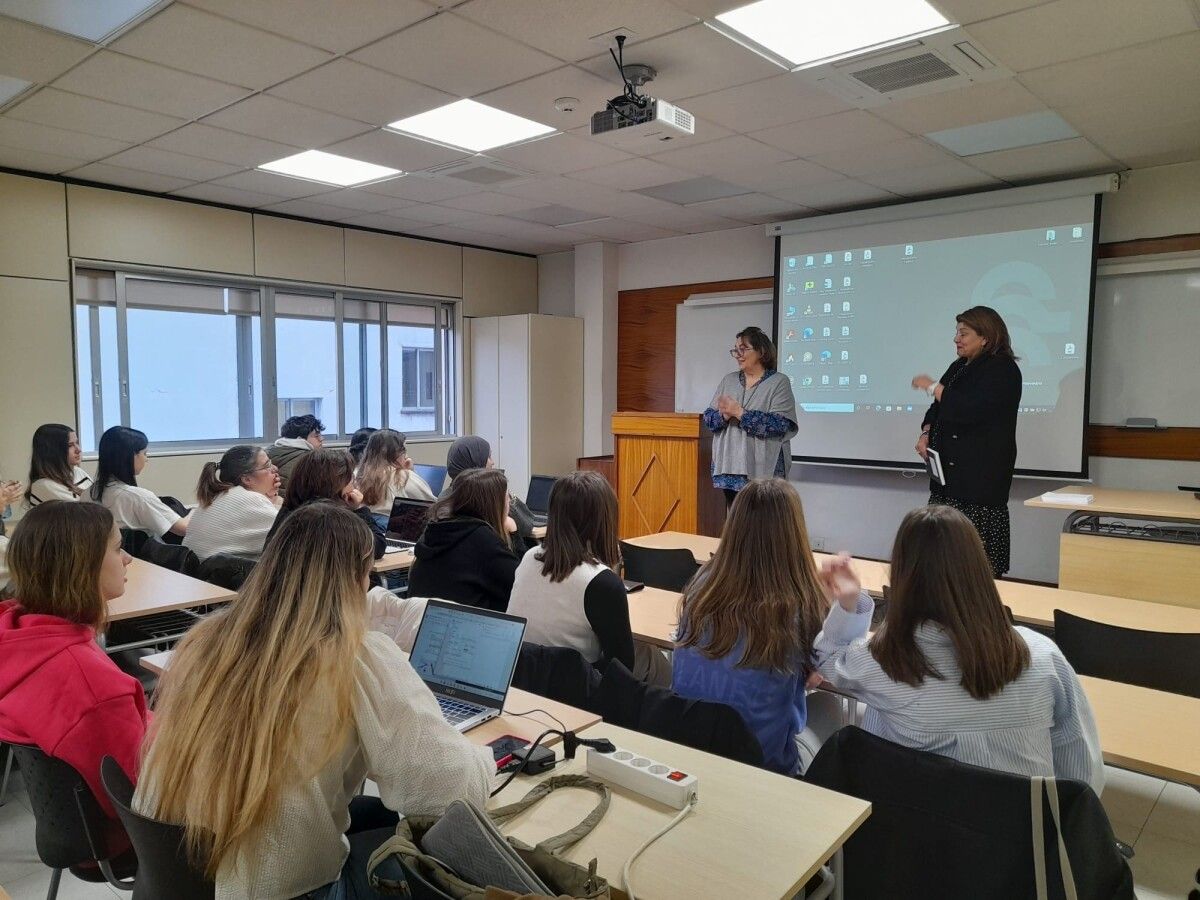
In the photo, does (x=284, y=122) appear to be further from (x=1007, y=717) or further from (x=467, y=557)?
(x=1007, y=717)

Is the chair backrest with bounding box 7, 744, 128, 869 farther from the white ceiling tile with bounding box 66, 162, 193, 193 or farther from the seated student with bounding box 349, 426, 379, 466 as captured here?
the white ceiling tile with bounding box 66, 162, 193, 193

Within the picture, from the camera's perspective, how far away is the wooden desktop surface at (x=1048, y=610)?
2650 millimetres

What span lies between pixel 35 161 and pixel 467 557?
4557 millimetres

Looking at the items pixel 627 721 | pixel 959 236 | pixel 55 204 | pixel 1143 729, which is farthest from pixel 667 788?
pixel 55 204

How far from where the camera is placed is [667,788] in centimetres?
150

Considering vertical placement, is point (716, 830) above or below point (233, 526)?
below

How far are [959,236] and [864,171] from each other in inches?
38.7

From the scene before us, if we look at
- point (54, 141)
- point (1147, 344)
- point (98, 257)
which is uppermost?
point (54, 141)

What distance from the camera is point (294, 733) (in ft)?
4.21

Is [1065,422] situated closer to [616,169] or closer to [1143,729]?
[616,169]

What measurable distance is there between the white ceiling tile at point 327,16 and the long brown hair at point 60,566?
2.11 m

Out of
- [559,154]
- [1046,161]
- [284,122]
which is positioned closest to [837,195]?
[1046,161]

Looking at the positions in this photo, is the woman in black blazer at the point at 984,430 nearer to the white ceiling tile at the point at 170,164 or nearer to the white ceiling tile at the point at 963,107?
the white ceiling tile at the point at 963,107

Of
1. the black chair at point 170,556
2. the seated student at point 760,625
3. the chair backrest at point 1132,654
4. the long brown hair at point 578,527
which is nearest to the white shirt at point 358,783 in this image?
the seated student at point 760,625
